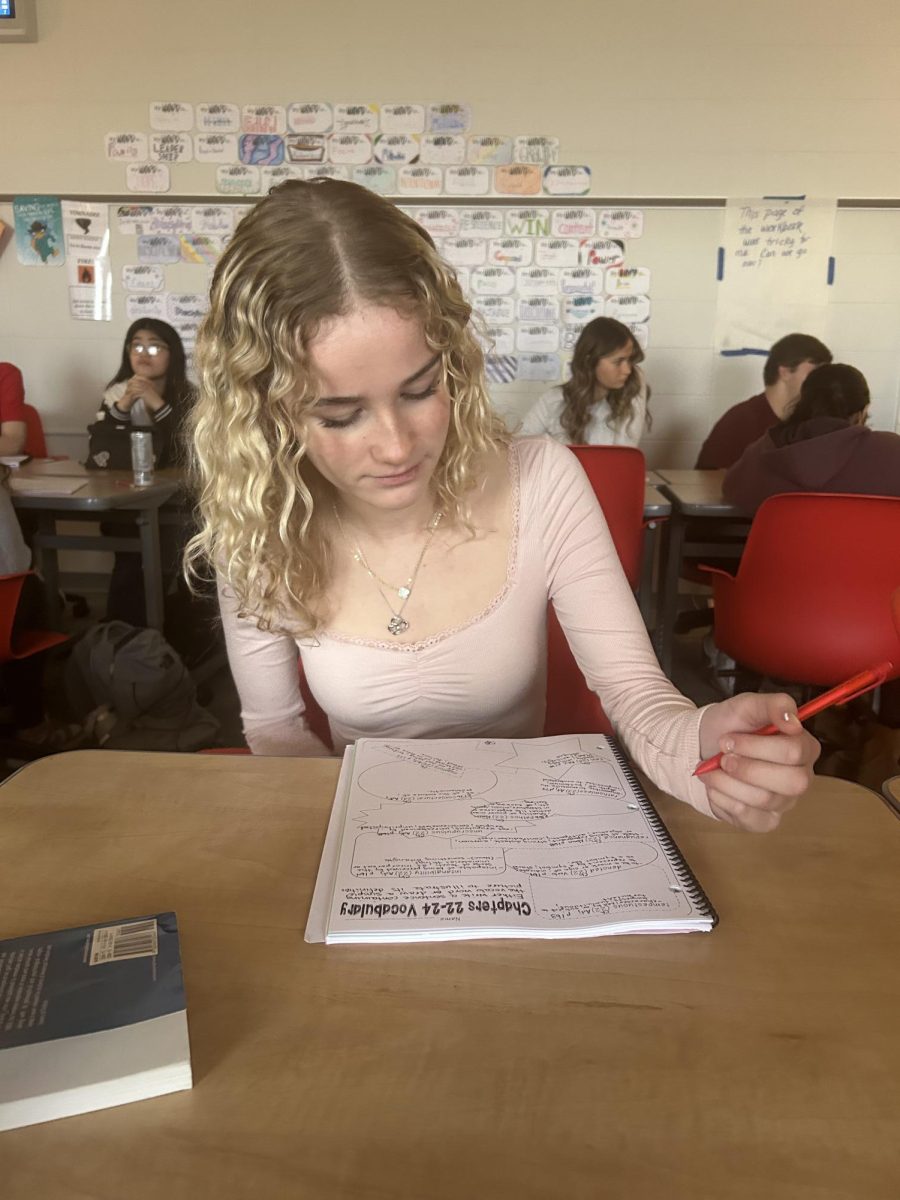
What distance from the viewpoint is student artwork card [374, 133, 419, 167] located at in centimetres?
388

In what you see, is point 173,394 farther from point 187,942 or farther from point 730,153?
point 187,942

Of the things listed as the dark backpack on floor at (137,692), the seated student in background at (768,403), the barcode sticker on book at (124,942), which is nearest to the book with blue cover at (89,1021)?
the barcode sticker on book at (124,942)

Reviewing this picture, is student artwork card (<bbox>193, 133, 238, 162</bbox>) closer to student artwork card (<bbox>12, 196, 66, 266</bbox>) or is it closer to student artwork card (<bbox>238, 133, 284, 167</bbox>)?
student artwork card (<bbox>238, 133, 284, 167</bbox>)

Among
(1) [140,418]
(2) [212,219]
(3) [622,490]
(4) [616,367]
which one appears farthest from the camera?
(2) [212,219]

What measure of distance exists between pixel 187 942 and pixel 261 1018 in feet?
0.34

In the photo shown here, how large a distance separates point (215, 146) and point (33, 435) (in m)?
1.52

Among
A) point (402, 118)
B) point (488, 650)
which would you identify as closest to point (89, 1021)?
point (488, 650)

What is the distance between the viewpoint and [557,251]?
13.0ft

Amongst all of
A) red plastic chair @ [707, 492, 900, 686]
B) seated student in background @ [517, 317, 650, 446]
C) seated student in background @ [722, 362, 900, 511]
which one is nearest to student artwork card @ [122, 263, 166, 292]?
seated student in background @ [517, 317, 650, 446]

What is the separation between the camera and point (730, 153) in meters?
3.85

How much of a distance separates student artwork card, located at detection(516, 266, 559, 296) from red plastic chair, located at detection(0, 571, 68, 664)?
2620 millimetres

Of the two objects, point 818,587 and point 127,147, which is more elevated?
point 127,147

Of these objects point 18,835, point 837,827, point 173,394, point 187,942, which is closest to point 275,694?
point 18,835

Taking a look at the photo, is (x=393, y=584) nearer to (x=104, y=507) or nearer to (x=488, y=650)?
(x=488, y=650)
